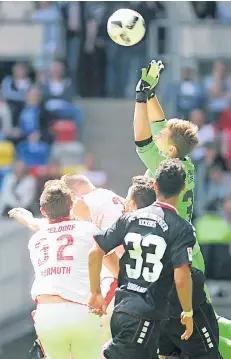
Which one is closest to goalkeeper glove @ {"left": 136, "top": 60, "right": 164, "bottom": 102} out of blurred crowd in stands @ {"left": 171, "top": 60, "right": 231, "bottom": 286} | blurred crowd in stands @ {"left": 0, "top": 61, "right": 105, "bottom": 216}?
blurred crowd in stands @ {"left": 171, "top": 60, "right": 231, "bottom": 286}

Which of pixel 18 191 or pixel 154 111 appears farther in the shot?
pixel 18 191

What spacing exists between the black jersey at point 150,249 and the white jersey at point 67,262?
50cm

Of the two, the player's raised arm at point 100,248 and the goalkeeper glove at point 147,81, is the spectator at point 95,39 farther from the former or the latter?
the player's raised arm at point 100,248

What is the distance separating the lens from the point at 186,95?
55.9ft

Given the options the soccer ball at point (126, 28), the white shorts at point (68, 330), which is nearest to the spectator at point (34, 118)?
the soccer ball at point (126, 28)

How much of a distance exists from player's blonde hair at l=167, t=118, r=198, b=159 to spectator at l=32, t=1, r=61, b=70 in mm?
10773

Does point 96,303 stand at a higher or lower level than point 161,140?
lower

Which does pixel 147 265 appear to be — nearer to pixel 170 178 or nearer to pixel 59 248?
pixel 170 178

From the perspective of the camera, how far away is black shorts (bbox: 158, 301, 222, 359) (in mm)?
7527

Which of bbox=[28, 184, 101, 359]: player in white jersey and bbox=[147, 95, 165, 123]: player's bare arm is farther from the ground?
bbox=[147, 95, 165, 123]: player's bare arm

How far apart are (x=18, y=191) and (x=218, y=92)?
345cm

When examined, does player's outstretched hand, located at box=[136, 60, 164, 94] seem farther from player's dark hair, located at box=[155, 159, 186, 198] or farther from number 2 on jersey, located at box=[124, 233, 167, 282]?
number 2 on jersey, located at box=[124, 233, 167, 282]

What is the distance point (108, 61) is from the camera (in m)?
18.2

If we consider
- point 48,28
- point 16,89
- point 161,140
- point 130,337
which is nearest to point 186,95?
point 16,89
